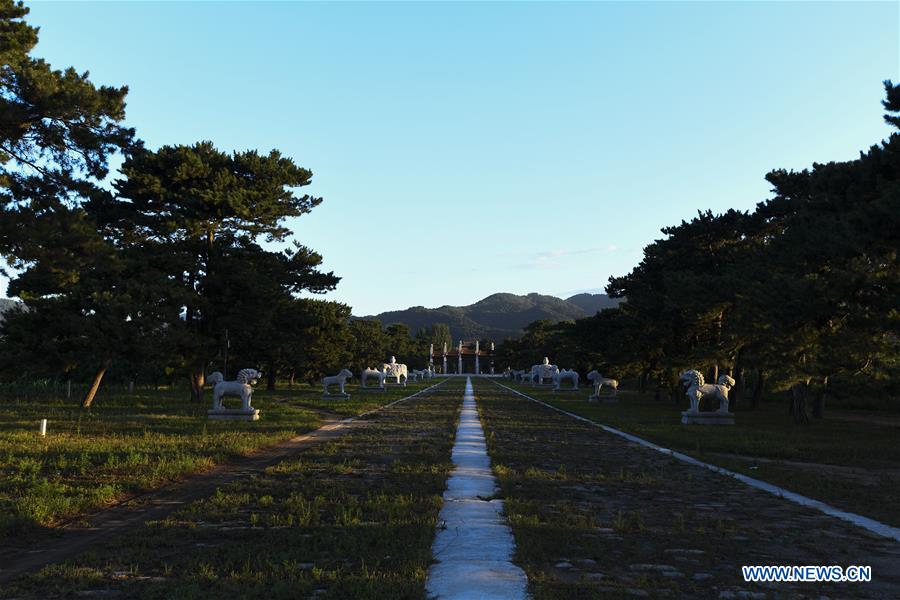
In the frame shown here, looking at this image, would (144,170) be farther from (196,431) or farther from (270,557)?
(270,557)

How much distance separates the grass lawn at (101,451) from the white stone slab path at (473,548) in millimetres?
4932

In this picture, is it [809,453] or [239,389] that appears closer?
[809,453]

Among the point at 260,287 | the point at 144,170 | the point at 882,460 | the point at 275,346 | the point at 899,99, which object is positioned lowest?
the point at 882,460

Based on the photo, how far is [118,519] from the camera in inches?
305

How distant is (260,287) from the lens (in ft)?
92.9

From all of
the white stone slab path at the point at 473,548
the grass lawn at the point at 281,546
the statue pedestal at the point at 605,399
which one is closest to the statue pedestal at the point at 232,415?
the grass lawn at the point at 281,546

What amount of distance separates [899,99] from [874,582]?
13745 mm

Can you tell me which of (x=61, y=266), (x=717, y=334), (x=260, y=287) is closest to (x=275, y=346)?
(x=260, y=287)

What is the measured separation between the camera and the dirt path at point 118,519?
6.13 metres

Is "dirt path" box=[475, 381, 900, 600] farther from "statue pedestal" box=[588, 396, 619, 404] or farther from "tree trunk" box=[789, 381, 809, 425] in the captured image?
"statue pedestal" box=[588, 396, 619, 404]

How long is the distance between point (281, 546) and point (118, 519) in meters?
2.90

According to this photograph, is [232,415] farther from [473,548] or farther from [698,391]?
[698,391]

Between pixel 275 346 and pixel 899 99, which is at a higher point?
pixel 899 99

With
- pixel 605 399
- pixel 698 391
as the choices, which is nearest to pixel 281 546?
pixel 698 391
